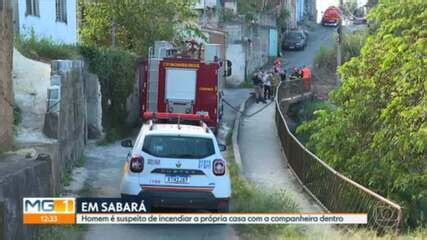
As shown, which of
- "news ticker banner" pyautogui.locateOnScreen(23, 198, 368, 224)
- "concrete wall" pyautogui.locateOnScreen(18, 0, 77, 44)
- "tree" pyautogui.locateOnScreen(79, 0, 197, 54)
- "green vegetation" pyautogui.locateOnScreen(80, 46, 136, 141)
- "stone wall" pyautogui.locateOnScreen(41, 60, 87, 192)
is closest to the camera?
"news ticker banner" pyautogui.locateOnScreen(23, 198, 368, 224)

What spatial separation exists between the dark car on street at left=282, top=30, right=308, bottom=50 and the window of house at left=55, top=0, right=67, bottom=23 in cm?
3555

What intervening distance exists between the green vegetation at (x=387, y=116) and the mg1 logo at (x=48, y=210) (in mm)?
7784

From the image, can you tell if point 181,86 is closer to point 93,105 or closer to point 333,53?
point 93,105

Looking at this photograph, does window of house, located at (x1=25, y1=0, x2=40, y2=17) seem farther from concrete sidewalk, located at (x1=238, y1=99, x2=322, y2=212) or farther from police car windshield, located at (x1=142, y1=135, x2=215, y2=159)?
police car windshield, located at (x1=142, y1=135, x2=215, y2=159)

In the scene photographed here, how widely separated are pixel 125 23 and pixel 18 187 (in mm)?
22391

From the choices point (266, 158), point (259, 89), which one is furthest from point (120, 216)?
point (259, 89)

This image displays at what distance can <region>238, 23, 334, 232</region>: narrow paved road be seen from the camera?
17.4 metres

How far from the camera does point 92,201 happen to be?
9.57 m

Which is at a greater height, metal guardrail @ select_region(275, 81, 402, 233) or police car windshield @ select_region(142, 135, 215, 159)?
police car windshield @ select_region(142, 135, 215, 159)

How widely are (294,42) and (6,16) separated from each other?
5072 cm

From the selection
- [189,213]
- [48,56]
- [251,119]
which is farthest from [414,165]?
[251,119]

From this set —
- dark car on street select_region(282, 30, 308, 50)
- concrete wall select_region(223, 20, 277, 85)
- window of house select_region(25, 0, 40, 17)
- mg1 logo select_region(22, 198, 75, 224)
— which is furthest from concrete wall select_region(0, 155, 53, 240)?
dark car on street select_region(282, 30, 308, 50)

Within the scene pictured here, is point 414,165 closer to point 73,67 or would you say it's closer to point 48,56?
point 73,67

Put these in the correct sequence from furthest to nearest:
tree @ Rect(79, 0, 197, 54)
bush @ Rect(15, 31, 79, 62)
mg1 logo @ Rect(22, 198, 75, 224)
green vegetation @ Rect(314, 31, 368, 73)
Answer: green vegetation @ Rect(314, 31, 368, 73), tree @ Rect(79, 0, 197, 54), bush @ Rect(15, 31, 79, 62), mg1 logo @ Rect(22, 198, 75, 224)
